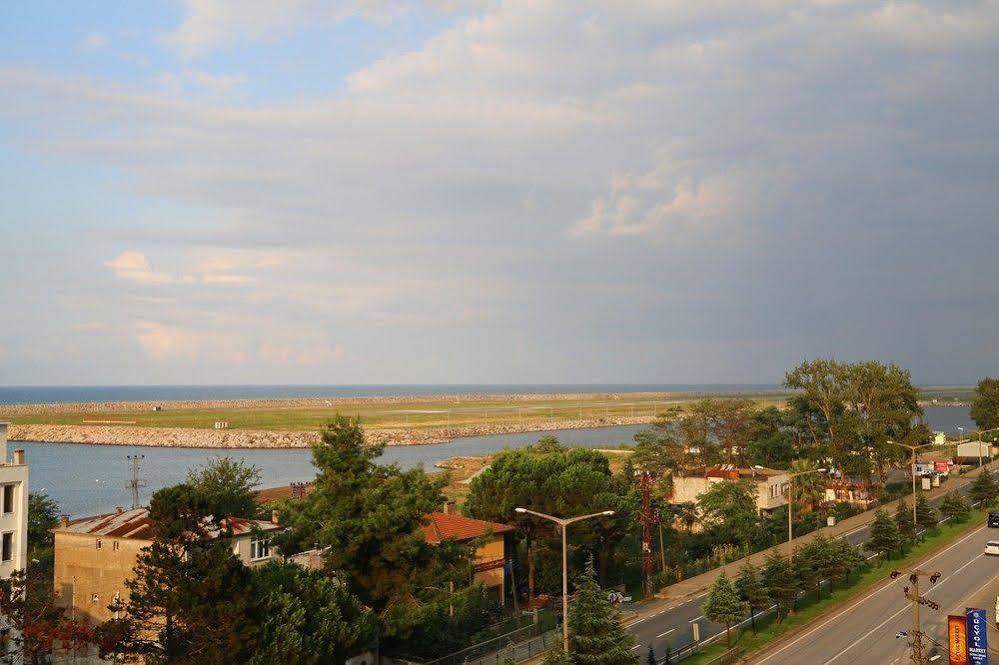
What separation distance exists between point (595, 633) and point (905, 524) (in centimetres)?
4290

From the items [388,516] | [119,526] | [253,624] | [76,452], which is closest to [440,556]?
[388,516]

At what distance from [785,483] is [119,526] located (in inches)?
2517

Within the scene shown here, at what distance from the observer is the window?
150ft

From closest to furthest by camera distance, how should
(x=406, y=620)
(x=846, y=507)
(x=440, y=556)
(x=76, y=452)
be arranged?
(x=406, y=620) < (x=440, y=556) < (x=846, y=507) < (x=76, y=452)

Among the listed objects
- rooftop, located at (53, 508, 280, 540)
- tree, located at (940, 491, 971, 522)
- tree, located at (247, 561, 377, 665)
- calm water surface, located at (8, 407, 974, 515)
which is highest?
rooftop, located at (53, 508, 280, 540)

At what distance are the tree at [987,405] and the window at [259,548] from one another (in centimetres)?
13301

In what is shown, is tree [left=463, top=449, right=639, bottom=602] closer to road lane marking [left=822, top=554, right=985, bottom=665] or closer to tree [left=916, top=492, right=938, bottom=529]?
road lane marking [left=822, top=554, right=985, bottom=665]

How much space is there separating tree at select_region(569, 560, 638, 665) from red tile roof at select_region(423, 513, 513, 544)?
17.5 metres

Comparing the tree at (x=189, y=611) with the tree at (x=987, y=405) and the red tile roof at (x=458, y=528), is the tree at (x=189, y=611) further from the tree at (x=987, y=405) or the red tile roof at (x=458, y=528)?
the tree at (x=987, y=405)

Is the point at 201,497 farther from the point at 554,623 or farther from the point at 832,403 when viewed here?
the point at 832,403

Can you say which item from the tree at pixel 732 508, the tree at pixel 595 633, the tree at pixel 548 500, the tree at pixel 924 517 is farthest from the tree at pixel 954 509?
the tree at pixel 595 633

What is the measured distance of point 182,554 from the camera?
3256 centimetres

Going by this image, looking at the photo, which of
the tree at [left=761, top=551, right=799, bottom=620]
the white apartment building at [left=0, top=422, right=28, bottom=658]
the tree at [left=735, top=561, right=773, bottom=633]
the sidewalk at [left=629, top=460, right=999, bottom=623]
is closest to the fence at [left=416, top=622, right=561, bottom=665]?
the sidewalk at [left=629, top=460, right=999, bottom=623]

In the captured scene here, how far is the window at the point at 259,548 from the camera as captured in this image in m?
45.7
